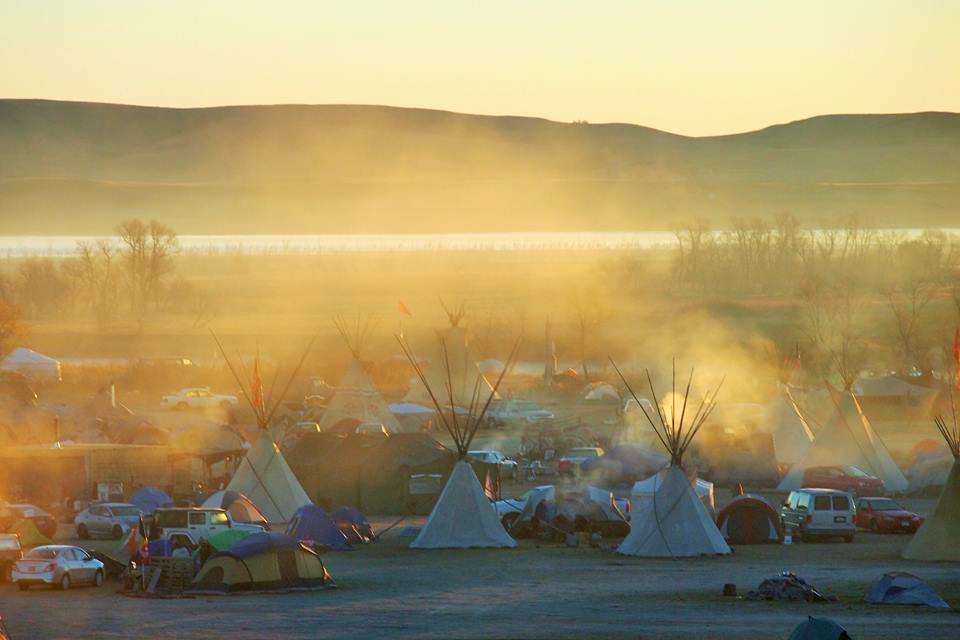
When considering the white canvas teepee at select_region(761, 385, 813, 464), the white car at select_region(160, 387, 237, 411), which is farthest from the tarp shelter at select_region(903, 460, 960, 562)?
the white car at select_region(160, 387, 237, 411)

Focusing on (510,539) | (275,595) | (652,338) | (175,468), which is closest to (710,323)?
(652,338)

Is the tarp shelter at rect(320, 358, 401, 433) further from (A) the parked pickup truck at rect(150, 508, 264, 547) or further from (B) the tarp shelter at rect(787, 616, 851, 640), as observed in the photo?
(B) the tarp shelter at rect(787, 616, 851, 640)

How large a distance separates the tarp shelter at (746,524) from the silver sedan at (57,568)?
13.9 meters

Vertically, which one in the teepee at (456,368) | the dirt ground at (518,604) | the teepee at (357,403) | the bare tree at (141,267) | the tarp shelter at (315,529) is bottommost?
the dirt ground at (518,604)

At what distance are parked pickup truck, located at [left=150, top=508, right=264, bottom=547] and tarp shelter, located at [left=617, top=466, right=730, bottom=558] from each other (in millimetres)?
7939

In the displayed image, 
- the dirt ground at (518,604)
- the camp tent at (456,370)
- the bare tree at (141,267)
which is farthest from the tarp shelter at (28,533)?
the bare tree at (141,267)

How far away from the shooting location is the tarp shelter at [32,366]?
7744 centimetres

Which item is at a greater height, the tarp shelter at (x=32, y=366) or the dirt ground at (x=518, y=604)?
the tarp shelter at (x=32, y=366)

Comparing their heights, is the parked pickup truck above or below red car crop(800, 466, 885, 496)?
above

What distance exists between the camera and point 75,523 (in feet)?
131

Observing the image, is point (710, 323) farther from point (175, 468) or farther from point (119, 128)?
point (119, 128)

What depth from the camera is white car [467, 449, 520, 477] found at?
152ft

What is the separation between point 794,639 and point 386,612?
830 cm

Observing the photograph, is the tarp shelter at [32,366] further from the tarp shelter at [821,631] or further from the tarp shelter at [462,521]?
the tarp shelter at [821,631]
